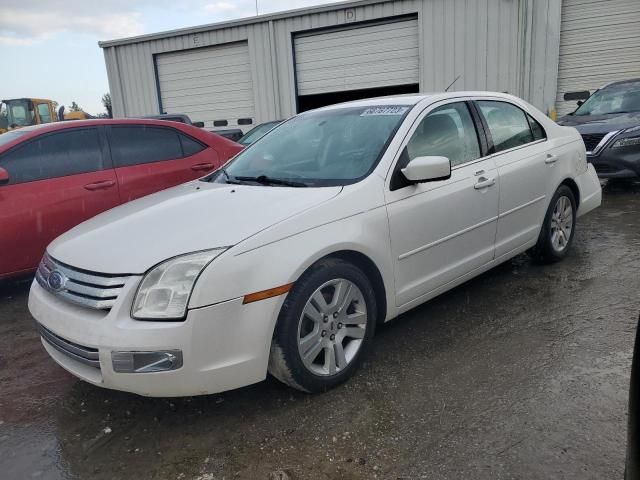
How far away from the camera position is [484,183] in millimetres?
3594

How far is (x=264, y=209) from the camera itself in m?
2.72

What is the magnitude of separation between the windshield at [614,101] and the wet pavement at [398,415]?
557 cm

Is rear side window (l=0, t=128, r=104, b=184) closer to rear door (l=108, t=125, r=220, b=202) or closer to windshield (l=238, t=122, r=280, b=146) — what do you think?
rear door (l=108, t=125, r=220, b=202)

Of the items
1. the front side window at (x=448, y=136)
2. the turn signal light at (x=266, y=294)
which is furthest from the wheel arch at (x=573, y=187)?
the turn signal light at (x=266, y=294)

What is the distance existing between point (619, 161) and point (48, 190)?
6979 mm

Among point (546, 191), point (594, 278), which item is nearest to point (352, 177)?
point (546, 191)

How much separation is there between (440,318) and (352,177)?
1.29 m

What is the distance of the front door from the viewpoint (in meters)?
3.08

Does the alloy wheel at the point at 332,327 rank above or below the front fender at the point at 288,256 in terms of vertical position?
below

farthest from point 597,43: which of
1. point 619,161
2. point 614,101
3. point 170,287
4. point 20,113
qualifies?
point 20,113

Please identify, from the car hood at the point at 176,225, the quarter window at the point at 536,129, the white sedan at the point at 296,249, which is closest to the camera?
the white sedan at the point at 296,249

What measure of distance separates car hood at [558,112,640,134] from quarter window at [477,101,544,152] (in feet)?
12.2

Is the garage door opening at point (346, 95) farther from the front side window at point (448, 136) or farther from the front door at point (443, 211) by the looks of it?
the front door at point (443, 211)

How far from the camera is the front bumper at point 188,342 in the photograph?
2301mm
